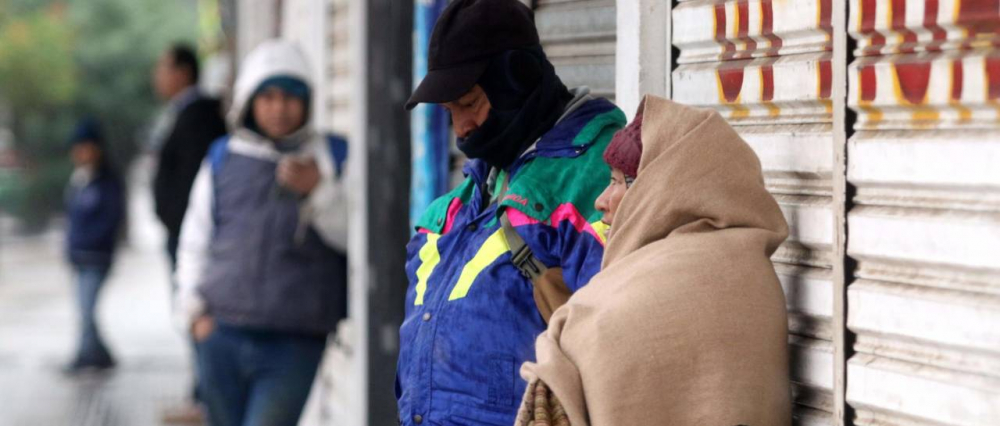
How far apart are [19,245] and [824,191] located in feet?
85.6

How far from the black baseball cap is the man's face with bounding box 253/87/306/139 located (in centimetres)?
240

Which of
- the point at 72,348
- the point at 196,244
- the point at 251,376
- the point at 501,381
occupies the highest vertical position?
the point at 196,244

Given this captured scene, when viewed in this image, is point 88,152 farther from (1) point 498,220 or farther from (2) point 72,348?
(1) point 498,220

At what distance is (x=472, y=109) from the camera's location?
3070 millimetres

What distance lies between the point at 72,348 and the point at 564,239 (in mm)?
10906

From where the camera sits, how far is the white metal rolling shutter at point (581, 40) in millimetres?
4066

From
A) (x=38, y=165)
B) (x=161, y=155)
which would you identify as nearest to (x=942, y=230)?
(x=161, y=155)

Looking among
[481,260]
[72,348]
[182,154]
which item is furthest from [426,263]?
[72,348]

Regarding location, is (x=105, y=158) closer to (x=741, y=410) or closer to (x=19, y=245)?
(x=741, y=410)

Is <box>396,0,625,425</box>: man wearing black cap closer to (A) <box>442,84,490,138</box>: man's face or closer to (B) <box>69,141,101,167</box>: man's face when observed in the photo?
(A) <box>442,84,490,138</box>: man's face

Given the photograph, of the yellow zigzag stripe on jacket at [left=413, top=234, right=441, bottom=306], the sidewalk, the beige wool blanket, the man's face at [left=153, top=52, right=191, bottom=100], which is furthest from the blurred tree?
the beige wool blanket

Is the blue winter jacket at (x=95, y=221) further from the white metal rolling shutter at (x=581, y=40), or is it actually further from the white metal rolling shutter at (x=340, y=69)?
the white metal rolling shutter at (x=581, y=40)

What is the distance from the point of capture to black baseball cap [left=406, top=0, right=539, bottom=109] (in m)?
3.00

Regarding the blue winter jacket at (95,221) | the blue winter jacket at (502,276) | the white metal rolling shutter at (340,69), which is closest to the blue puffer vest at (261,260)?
the white metal rolling shutter at (340,69)
